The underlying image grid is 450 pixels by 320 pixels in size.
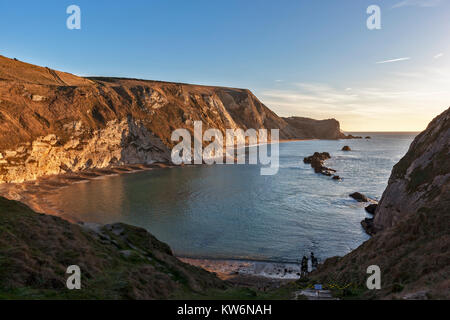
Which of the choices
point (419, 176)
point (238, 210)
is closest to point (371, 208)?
point (419, 176)

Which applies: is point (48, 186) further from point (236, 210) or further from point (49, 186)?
point (236, 210)

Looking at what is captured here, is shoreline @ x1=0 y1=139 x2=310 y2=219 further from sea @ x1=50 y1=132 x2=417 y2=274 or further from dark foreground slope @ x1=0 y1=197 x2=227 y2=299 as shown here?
dark foreground slope @ x1=0 y1=197 x2=227 y2=299

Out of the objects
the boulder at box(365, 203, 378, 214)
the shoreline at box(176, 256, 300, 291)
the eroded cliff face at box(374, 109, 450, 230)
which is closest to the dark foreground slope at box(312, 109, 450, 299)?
the eroded cliff face at box(374, 109, 450, 230)

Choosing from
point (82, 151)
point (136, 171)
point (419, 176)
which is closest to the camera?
point (419, 176)

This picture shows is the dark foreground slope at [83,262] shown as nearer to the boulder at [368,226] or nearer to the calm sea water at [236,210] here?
the calm sea water at [236,210]

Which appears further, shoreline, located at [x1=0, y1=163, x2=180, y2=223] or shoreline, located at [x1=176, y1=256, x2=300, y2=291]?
shoreline, located at [x1=0, y1=163, x2=180, y2=223]

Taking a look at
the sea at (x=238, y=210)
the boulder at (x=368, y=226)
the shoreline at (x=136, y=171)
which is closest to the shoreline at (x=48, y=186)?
the shoreline at (x=136, y=171)
